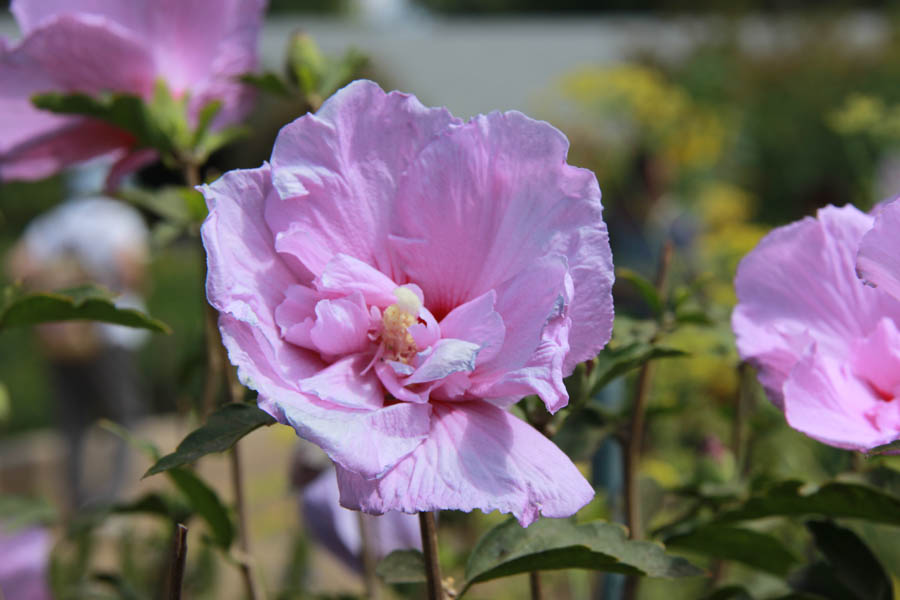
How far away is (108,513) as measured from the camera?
676 mm

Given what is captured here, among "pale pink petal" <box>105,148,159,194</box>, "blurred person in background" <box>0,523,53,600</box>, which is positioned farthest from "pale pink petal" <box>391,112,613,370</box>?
"blurred person in background" <box>0,523,53,600</box>

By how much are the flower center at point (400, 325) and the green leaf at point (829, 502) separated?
0.71 ft

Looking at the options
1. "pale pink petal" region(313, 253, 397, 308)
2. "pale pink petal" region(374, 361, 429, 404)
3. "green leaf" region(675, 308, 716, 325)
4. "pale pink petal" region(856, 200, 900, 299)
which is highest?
"pale pink petal" region(856, 200, 900, 299)

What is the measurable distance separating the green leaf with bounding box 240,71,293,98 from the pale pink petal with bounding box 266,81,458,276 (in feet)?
0.76

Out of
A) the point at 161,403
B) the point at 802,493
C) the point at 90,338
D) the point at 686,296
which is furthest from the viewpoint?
the point at 161,403

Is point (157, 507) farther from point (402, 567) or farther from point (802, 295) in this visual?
point (802, 295)

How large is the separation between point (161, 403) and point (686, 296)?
4.85 m

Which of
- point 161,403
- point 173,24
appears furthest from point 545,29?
point 173,24

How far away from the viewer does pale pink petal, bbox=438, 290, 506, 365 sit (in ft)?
1.29

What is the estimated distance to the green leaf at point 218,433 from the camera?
0.39 meters

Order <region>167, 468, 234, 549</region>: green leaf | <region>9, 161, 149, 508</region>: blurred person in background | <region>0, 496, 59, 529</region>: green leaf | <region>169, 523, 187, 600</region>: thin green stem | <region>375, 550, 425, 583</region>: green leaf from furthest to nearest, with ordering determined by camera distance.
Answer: <region>9, 161, 149, 508</region>: blurred person in background, <region>0, 496, 59, 529</region>: green leaf, <region>167, 468, 234, 549</region>: green leaf, <region>375, 550, 425, 583</region>: green leaf, <region>169, 523, 187, 600</region>: thin green stem

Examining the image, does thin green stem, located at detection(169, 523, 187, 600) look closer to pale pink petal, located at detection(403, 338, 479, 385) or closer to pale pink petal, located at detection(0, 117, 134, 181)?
pale pink petal, located at detection(403, 338, 479, 385)

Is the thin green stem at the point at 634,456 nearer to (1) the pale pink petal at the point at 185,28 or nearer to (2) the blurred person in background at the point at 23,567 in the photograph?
(1) the pale pink petal at the point at 185,28

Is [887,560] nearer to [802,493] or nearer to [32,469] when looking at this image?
[802,493]
